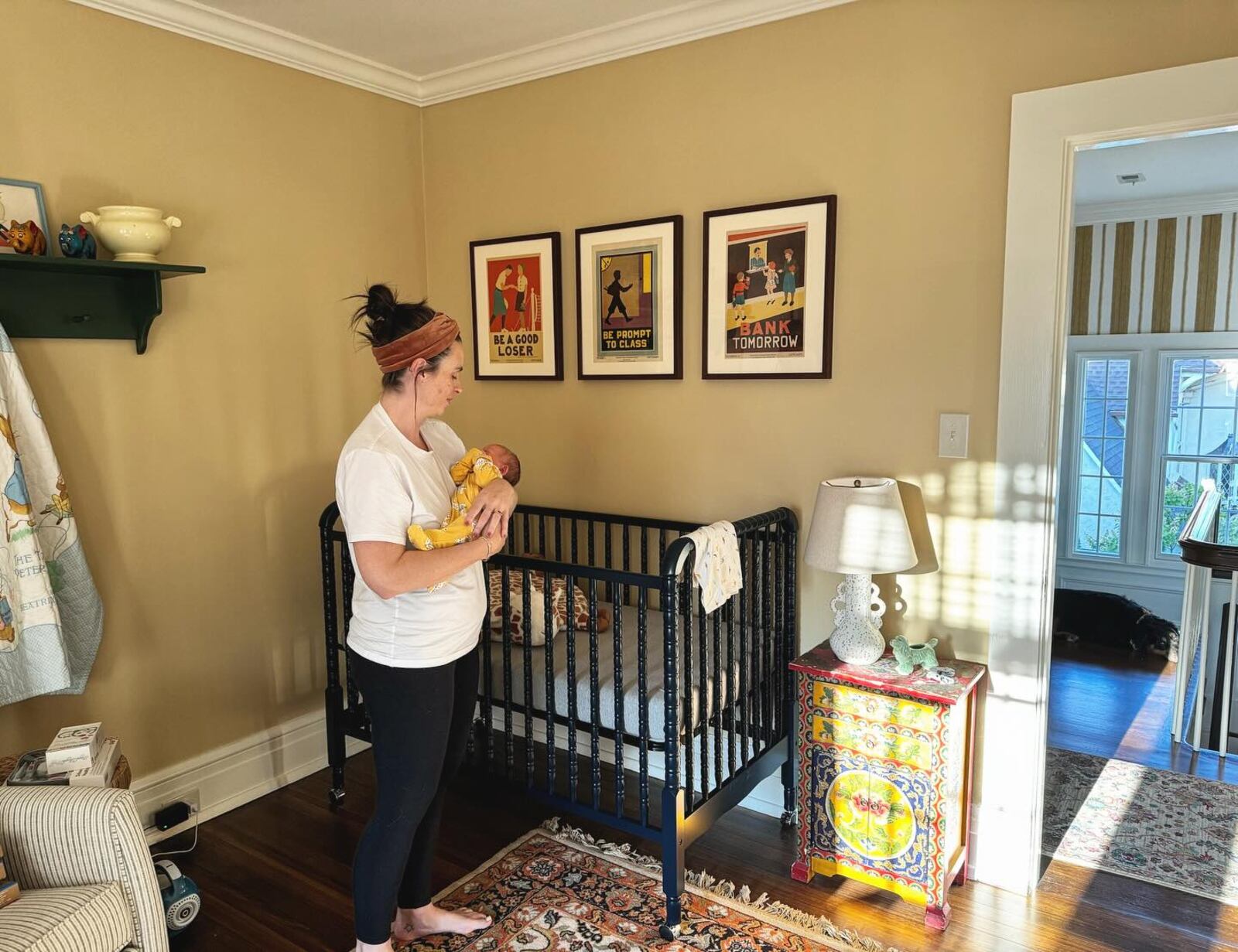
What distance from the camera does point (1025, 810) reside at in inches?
92.4

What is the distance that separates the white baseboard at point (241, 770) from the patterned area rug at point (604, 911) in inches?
35.9

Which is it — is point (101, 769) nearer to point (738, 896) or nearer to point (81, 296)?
point (81, 296)

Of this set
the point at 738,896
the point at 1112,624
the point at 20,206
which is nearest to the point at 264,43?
the point at 20,206

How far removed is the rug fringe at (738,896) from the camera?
2.16 metres

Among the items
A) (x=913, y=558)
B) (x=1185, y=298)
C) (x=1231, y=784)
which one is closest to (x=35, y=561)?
(x=913, y=558)

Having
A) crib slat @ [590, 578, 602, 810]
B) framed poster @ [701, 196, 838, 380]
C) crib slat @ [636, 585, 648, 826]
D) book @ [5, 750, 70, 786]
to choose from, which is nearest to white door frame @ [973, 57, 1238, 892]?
framed poster @ [701, 196, 838, 380]

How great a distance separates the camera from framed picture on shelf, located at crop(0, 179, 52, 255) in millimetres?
2219

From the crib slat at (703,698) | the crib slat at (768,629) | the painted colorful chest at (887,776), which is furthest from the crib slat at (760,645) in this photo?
the crib slat at (703,698)

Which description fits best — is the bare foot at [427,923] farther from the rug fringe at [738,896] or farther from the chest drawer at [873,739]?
the chest drawer at [873,739]

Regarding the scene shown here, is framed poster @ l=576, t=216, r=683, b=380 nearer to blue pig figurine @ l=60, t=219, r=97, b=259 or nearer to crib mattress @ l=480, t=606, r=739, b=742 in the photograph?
crib mattress @ l=480, t=606, r=739, b=742

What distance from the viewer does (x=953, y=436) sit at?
2.36 metres

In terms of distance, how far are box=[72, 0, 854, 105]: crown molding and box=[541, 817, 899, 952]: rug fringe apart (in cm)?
236

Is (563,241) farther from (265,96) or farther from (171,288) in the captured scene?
(171,288)

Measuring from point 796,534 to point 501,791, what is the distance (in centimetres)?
113
